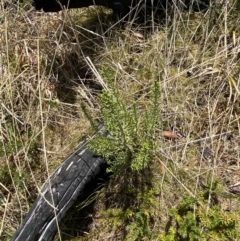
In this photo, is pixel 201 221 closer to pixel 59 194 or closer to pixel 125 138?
pixel 125 138

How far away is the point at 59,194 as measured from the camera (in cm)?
213

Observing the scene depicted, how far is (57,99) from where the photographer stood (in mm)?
2598

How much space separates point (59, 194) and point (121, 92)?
2.18 ft

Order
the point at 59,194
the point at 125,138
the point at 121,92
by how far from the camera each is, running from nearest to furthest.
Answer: the point at 125,138
the point at 59,194
the point at 121,92

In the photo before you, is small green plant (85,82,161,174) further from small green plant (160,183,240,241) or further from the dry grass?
small green plant (160,183,240,241)

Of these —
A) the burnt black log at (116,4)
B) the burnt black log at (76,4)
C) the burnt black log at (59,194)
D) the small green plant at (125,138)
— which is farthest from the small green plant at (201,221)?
the burnt black log at (76,4)

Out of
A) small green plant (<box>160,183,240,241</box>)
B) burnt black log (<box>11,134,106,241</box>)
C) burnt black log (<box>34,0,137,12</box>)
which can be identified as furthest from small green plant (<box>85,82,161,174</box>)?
burnt black log (<box>34,0,137,12</box>)

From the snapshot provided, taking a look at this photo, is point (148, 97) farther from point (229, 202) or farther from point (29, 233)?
point (29, 233)

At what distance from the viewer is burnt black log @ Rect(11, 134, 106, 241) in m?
2.06

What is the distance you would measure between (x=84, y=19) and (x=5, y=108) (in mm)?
860

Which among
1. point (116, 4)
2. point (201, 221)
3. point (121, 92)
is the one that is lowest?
point (201, 221)

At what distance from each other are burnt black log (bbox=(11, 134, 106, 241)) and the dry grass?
12 centimetres

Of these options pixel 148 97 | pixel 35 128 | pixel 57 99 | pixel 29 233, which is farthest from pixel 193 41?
pixel 29 233

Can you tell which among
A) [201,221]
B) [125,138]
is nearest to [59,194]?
[125,138]
